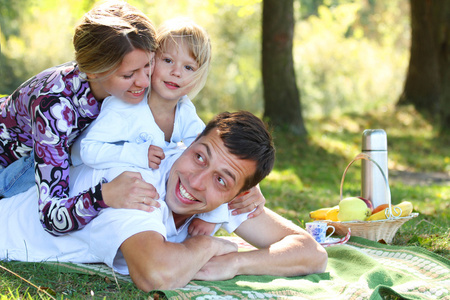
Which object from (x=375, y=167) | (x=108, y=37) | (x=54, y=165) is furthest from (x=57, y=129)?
(x=375, y=167)

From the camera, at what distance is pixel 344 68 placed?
82.7 feet

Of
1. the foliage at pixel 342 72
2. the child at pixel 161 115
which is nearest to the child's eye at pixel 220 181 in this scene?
the child at pixel 161 115

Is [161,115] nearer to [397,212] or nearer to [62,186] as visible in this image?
[62,186]

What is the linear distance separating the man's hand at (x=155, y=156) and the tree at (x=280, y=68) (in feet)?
26.3

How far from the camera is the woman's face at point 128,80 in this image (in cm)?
331

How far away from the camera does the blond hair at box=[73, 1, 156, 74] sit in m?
3.27

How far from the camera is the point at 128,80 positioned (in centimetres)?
333

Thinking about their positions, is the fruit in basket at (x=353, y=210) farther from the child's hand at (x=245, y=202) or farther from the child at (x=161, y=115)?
the child at (x=161, y=115)

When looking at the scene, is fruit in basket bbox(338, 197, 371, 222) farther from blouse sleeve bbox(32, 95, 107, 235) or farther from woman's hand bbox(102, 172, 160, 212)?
blouse sleeve bbox(32, 95, 107, 235)

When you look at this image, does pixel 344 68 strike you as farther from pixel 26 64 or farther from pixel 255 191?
pixel 255 191

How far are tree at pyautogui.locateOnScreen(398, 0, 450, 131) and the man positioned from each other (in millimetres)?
10662

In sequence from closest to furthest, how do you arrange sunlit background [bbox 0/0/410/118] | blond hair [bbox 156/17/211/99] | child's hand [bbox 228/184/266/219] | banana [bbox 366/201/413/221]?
child's hand [bbox 228/184/266/219]
blond hair [bbox 156/17/211/99]
banana [bbox 366/201/413/221]
sunlit background [bbox 0/0/410/118]

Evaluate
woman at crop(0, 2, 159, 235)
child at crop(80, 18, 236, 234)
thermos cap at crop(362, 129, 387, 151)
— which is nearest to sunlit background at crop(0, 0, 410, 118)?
thermos cap at crop(362, 129, 387, 151)

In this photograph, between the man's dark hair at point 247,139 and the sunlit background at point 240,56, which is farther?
the sunlit background at point 240,56
